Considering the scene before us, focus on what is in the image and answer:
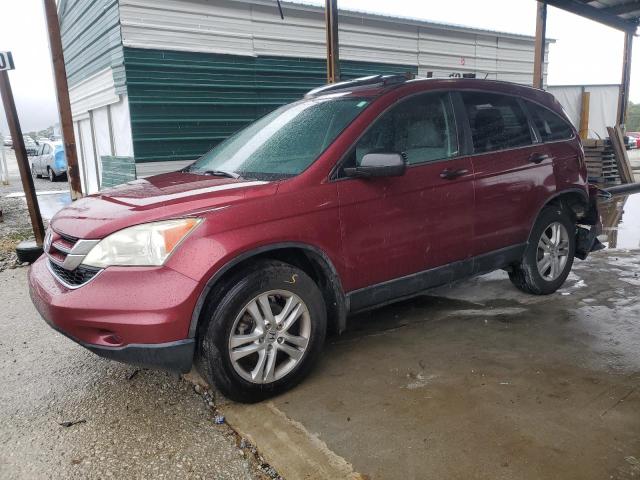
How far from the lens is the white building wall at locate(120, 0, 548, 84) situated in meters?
7.16

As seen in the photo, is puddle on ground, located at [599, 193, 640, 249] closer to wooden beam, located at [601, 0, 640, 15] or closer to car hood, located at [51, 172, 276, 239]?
wooden beam, located at [601, 0, 640, 15]

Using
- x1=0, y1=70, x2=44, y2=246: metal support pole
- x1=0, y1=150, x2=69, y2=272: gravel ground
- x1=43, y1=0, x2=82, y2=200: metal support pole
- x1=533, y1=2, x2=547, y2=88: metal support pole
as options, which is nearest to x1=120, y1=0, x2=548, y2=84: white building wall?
x1=43, y1=0, x2=82, y2=200: metal support pole

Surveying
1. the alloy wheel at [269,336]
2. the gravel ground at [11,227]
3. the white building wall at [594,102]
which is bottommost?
the gravel ground at [11,227]

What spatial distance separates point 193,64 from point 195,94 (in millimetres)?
434

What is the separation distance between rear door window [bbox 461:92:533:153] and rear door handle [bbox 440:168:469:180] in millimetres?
Answer: 266

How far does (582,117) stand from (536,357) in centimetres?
1415

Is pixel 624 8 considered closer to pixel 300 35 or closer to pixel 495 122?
pixel 300 35

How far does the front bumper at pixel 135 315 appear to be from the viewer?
247cm

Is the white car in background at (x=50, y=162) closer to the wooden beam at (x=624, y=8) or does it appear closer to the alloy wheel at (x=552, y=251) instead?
the wooden beam at (x=624, y=8)

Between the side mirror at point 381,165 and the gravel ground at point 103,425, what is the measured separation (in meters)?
1.66

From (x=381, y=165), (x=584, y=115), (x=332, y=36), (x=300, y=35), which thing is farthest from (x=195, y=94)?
(x=584, y=115)

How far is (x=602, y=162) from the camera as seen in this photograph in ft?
38.4

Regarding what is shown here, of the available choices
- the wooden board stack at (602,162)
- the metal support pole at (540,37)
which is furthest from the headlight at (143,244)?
the wooden board stack at (602,162)

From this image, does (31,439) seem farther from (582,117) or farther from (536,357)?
(582,117)
